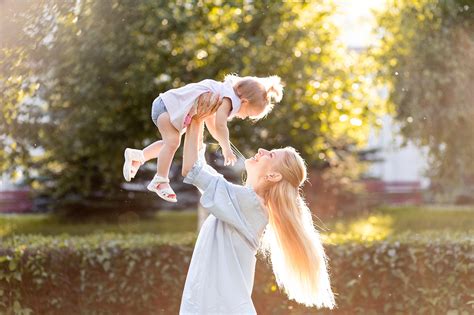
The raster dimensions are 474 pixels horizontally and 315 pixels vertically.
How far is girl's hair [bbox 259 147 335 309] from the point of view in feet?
12.6

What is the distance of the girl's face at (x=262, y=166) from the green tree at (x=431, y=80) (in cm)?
870

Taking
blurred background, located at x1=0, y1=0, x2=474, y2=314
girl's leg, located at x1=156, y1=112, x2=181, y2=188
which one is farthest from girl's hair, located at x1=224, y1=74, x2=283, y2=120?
blurred background, located at x1=0, y1=0, x2=474, y2=314

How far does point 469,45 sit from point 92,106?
5.41 meters

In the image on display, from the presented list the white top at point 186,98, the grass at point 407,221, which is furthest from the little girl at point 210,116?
the grass at point 407,221

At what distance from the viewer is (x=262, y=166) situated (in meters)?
3.84

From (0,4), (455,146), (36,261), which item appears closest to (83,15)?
(0,4)

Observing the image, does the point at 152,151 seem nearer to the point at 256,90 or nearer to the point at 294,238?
the point at 256,90

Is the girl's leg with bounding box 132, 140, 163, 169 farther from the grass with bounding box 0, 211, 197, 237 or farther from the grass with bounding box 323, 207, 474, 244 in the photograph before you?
the grass with bounding box 0, 211, 197, 237

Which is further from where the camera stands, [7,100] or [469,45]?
[469,45]

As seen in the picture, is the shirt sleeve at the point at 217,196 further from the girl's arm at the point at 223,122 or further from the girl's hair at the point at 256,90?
the girl's hair at the point at 256,90

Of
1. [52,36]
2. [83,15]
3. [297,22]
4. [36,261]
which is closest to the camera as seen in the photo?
[36,261]

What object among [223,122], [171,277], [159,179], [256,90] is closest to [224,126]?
[223,122]

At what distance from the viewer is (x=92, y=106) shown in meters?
12.3

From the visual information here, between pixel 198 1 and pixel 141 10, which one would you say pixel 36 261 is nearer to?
pixel 141 10
